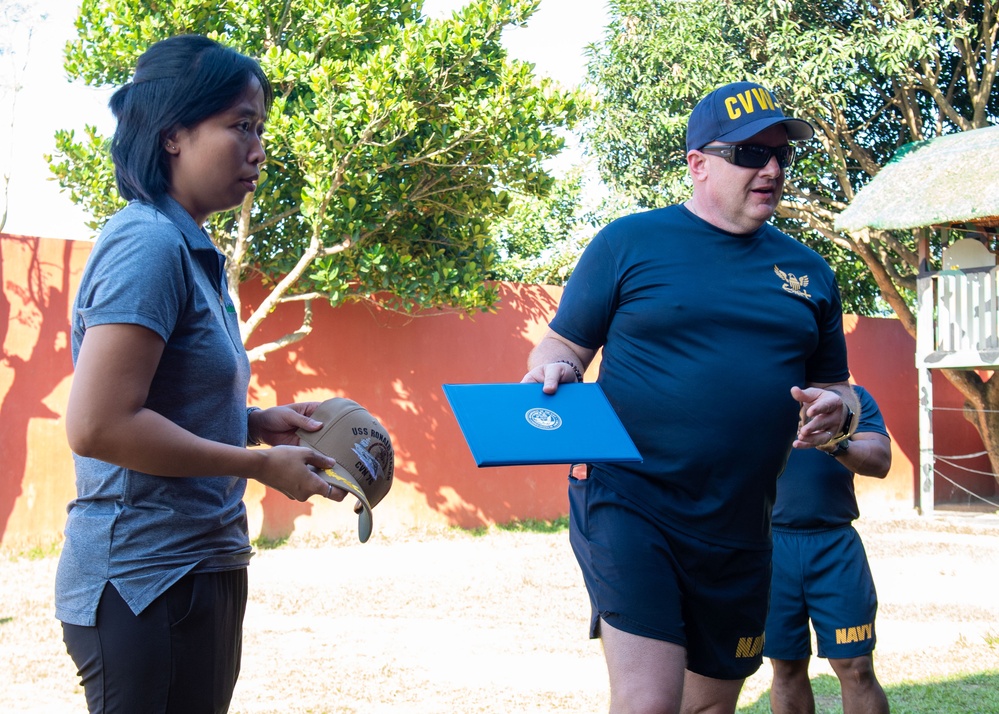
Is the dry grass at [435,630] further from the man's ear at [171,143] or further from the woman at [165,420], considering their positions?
the man's ear at [171,143]

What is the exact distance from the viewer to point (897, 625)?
24.5 feet

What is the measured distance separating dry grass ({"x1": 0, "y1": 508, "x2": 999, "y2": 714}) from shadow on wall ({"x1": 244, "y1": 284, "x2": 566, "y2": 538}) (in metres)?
0.87

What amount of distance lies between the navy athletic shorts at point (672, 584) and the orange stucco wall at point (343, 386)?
26.8 ft

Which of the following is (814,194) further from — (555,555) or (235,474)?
(235,474)

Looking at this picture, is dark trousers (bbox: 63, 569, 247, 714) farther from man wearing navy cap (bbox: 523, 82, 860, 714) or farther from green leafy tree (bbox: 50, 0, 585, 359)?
green leafy tree (bbox: 50, 0, 585, 359)

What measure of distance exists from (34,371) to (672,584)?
847cm

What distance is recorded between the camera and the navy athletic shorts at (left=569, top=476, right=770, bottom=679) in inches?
100

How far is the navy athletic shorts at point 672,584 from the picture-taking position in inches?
100

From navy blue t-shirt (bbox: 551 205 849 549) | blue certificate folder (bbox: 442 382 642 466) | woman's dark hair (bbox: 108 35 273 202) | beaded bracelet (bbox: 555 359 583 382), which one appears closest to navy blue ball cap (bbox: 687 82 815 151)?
navy blue t-shirt (bbox: 551 205 849 549)

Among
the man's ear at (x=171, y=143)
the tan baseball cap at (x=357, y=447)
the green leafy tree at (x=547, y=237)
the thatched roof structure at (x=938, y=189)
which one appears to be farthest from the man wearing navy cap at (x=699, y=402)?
the green leafy tree at (x=547, y=237)

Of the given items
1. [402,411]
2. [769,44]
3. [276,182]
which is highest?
[769,44]

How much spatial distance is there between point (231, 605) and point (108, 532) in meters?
0.30

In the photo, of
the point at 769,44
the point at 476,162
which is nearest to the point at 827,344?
the point at 476,162

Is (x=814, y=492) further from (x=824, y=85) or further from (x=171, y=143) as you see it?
(x=824, y=85)
